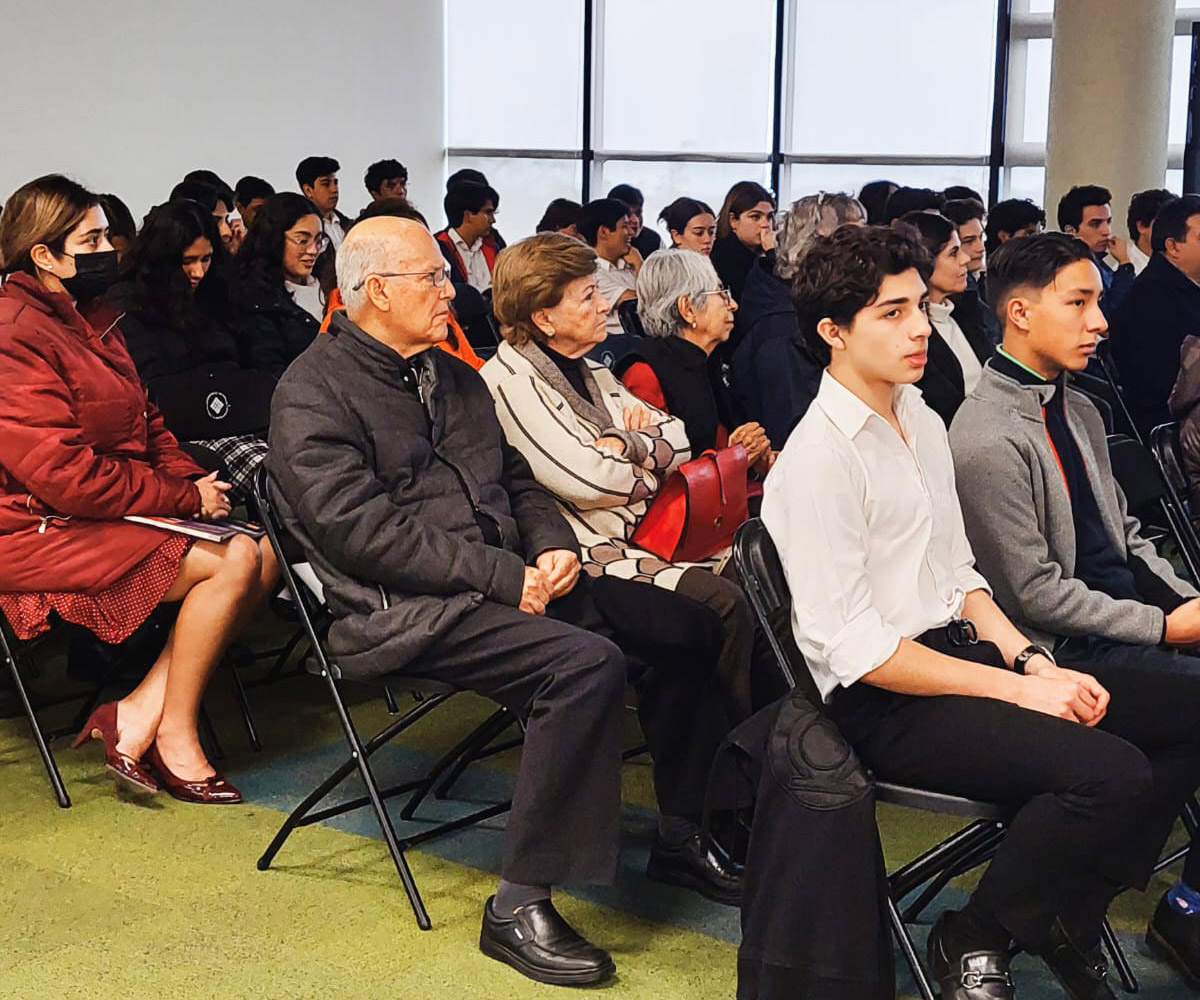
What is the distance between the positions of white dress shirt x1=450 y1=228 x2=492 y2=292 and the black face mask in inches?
172

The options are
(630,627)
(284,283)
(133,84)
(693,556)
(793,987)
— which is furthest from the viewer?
(133,84)

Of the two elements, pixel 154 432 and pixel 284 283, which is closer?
pixel 154 432

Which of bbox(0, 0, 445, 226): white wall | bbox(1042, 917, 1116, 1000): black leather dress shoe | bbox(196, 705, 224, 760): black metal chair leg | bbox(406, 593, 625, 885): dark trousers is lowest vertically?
bbox(196, 705, 224, 760): black metal chair leg

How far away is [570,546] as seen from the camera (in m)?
3.41

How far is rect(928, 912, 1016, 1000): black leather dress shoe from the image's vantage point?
8.66 ft

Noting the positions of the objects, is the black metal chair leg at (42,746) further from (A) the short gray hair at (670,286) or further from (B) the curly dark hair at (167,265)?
(A) the short gray hair at (670,286)

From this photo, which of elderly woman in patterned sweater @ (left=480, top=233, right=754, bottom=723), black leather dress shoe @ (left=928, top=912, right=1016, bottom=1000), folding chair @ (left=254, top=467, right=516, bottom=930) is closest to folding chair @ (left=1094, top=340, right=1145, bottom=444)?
elderly woman in patterned sweater @ (left=480, top=233, right=754, bottom=723)

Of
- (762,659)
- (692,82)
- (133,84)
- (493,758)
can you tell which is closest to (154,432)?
(493,758)

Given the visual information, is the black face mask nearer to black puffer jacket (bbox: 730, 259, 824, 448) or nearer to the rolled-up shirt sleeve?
black puffer jacket (bbox: 730, 259, 824, 448)

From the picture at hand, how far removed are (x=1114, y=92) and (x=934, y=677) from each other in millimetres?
7600

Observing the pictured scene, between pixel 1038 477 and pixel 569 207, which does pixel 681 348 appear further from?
pixel 569 207

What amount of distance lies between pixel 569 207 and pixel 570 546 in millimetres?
5135

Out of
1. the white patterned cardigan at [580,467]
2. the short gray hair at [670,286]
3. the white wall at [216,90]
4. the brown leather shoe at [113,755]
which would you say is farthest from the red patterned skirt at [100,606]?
the white wall at [216,90]

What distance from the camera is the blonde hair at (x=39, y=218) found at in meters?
3.73
